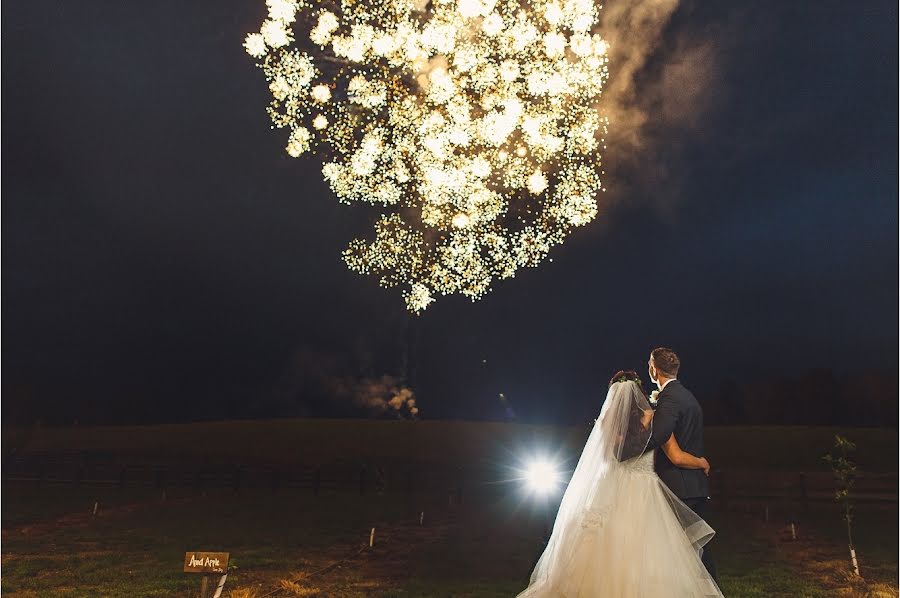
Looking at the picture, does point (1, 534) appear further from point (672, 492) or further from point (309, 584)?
point (672, 492)

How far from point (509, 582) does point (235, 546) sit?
6351mm

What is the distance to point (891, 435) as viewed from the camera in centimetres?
4669

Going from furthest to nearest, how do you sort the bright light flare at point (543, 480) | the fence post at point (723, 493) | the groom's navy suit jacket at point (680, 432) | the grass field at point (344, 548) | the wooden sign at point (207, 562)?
1. the bright light flare at point (543, 480)
2. the fence post at point (723, 493)
3. the grass field at point (344, 548)
4. the wooden sign at point (207, 562)
5. the groom's navy suit jacket at point (680, 432)

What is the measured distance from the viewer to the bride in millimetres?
6332

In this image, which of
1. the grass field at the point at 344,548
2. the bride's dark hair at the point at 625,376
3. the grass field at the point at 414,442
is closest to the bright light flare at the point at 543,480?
the grass field at the point at 344,548

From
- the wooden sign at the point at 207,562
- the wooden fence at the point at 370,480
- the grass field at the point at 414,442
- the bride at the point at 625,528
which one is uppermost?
the grass field at the point at 414,442

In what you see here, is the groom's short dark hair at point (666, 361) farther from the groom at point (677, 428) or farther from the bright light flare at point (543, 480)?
the bright light flare at point (543, 480)

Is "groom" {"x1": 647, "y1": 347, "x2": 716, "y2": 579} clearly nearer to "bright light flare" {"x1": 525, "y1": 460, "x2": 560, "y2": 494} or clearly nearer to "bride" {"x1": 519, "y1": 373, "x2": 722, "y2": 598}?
"bride" {"x1": 519, "y1": 373, "x2": 722, "y2": 598}

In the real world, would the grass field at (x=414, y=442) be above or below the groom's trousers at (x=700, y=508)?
above

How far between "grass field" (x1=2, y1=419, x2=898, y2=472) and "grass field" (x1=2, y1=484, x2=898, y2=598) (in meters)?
18.4

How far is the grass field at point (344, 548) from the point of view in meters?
10.0

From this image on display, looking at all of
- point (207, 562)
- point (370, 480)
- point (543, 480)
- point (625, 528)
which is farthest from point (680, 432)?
point (370, 480)

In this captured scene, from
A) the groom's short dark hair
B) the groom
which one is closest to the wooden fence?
the groom

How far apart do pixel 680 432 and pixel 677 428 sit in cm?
5
